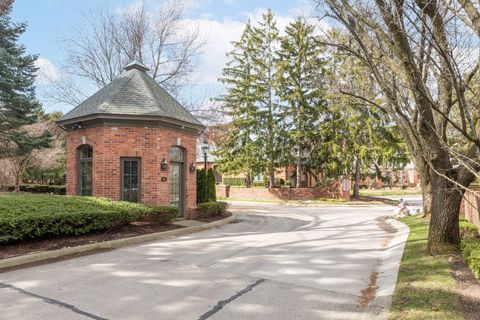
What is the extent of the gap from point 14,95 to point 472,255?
25.3 m

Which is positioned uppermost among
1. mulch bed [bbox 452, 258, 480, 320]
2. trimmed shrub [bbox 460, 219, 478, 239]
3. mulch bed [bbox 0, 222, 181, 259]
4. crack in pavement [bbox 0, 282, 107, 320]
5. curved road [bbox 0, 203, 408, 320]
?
trimmed shrub [bbox 460, 219, 478, 239]

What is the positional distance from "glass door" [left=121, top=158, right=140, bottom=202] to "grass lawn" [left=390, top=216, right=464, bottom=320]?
8.97 m

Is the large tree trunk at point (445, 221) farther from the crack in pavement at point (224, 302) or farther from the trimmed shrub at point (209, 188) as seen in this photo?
the trimmed shrub at point (209, 188)

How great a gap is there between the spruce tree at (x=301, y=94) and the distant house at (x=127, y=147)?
16.0 m

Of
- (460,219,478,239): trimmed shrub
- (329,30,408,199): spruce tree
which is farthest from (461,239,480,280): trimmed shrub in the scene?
(329,30,408,199): spruce tree

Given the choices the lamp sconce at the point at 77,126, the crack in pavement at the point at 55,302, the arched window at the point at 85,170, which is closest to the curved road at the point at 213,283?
the crack in pavement at the point at 55,302

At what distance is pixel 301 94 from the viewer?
28781 mm

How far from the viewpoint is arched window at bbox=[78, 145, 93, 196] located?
13219 millimetres

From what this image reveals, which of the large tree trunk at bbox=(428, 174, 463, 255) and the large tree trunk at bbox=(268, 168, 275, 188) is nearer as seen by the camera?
the large tree trunk at bbox=(428, 174, 463, 255)

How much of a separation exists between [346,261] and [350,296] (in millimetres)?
2469

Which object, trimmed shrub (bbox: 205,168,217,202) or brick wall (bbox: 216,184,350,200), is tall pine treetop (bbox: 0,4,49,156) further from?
brick wall (bbox: 216,184,350,200)

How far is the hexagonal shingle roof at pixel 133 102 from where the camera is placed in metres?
12.7

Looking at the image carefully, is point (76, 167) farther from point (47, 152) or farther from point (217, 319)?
point (47, 152)

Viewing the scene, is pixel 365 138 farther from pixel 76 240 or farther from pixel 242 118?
pixel 76 240
